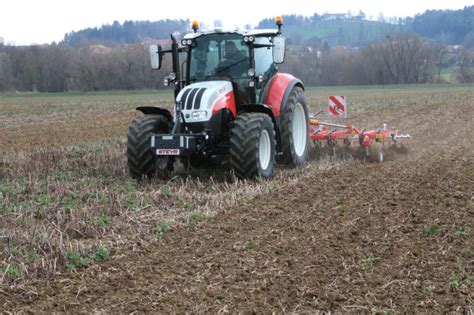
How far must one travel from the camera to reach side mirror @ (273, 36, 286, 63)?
8.69 m

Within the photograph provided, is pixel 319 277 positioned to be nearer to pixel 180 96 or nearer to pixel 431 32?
pixel 180 96

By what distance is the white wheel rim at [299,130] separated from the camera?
34.1 ft

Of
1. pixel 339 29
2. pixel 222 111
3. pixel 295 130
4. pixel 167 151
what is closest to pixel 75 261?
pixel 167 151

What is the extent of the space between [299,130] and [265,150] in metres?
1.83

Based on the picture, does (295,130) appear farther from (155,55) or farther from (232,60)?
(155,55)

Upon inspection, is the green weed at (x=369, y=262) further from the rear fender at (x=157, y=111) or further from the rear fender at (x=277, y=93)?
the rear fender at (x=157, y=111)

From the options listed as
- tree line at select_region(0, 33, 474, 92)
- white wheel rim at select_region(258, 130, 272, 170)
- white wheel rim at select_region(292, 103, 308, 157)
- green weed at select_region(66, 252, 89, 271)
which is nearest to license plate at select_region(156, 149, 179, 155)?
white wheel rim at select_region(258, 130, 272, 170)

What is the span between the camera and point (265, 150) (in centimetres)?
883

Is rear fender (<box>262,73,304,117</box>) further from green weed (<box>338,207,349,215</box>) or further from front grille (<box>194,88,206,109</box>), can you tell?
green weed (<box>338,207,349,215</box>)

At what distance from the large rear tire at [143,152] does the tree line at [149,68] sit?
51543 millimetres

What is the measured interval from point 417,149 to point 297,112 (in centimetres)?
269

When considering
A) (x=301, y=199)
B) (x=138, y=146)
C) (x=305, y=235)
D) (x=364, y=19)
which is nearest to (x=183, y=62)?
(x=138, y=146)

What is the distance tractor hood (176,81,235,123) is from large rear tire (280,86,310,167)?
1155mm

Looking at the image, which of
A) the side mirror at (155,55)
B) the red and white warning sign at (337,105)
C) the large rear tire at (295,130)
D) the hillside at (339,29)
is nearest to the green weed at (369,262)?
the large rear tire at (295,130)
